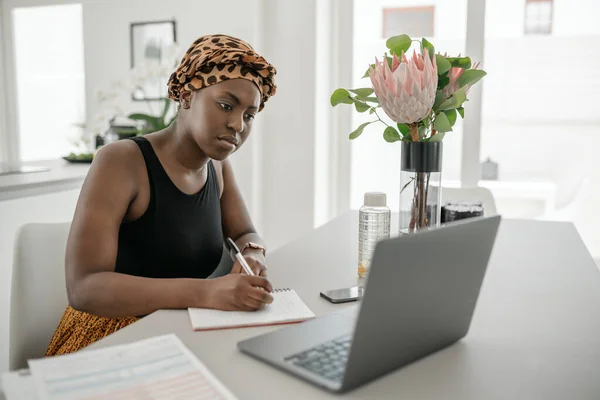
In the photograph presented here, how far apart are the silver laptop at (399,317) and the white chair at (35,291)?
2.27ft

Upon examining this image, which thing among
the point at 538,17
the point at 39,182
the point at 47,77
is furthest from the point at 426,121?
the point at 47,77

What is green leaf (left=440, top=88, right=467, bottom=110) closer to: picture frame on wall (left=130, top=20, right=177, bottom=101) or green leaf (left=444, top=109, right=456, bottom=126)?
green leaf (left=444, top=109, right=456, bottom=126)

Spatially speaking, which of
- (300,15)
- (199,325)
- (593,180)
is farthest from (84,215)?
(593,180)

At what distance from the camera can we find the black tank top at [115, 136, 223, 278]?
1.29 metres

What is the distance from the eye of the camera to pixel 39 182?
222cm

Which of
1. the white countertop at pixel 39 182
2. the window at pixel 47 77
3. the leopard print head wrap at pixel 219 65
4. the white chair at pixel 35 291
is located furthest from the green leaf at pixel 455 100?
the window at pixel 47 77

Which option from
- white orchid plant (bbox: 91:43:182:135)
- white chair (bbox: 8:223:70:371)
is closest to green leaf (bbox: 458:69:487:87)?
white chair (bbox: 8:223:70:371)

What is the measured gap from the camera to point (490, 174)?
10.1 feet

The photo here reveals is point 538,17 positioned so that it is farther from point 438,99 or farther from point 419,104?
point 419,104

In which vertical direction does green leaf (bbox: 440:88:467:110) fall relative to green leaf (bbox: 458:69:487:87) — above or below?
below

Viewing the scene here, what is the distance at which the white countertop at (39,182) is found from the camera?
6.98ft

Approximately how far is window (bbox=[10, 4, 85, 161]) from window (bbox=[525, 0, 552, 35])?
3185 mm

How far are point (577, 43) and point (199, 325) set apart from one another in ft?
9.03

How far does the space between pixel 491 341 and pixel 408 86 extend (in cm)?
52
